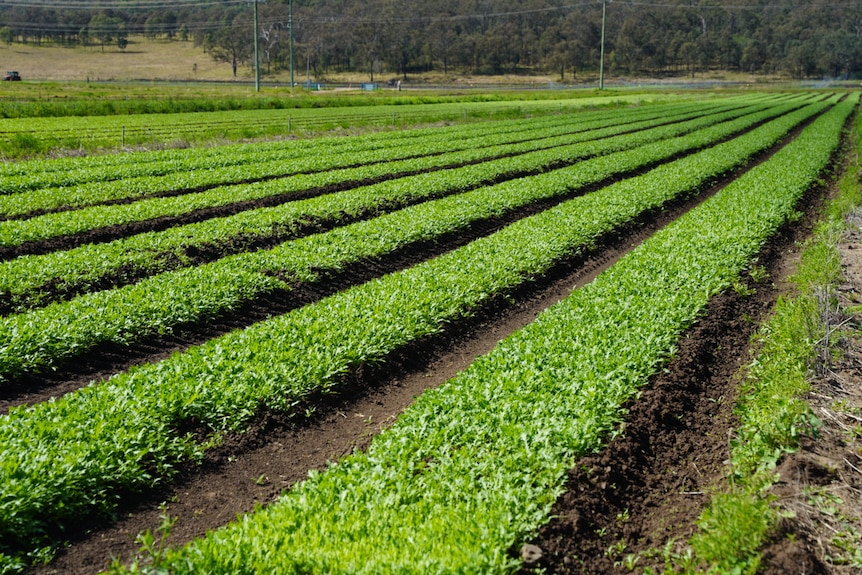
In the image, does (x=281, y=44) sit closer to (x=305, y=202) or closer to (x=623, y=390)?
(x=305, y=202)

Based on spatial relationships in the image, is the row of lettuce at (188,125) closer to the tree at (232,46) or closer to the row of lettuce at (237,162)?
the row of lettuce at (237,162)

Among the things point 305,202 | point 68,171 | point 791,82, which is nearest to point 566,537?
point 305,202

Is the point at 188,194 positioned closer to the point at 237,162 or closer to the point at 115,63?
the point at 237,162

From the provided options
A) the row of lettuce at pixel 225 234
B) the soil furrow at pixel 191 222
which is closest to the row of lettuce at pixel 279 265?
the row of lettuce at pixel 225 234

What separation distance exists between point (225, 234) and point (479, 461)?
11.2 m

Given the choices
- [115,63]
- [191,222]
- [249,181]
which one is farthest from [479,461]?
[115,63]

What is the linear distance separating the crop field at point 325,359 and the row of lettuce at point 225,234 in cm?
8

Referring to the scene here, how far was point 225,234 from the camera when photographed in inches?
669

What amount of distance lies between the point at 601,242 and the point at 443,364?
27.1 feet

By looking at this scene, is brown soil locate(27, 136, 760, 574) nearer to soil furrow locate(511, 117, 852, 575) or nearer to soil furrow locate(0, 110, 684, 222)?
soil furrow locate(511, 117, 852, 575)

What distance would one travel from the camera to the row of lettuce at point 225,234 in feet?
43.7

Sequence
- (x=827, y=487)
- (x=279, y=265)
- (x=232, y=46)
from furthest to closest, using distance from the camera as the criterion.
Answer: (x=232, y=46) → (x=279, y=265) → (x=827, y=487)

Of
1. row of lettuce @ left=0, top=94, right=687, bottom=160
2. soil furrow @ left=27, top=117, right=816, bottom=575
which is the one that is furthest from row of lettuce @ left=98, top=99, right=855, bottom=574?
row of lettuce @ left=0, top=94, right=687, bottom=160

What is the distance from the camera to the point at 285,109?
62.6 m
